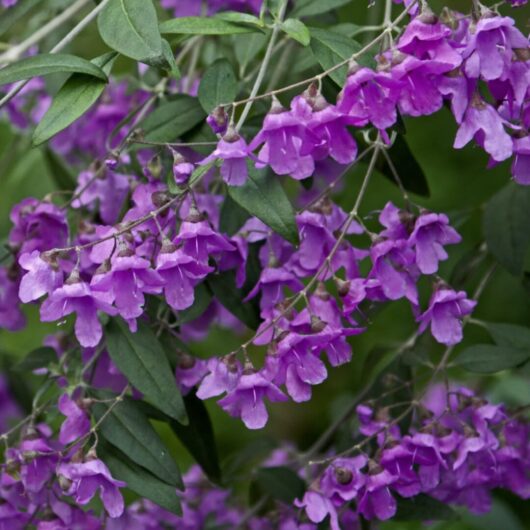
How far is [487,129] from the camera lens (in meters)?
1.28

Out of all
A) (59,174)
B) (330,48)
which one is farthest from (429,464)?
(59,174)

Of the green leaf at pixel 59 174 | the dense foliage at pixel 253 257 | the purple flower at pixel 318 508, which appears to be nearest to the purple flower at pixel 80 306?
the dense foliage at pixel 253 257

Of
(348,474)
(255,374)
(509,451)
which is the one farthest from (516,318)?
(255,374)

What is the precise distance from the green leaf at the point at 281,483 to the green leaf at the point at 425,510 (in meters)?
0.20

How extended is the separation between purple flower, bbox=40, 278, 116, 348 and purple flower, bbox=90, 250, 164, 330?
10 mm

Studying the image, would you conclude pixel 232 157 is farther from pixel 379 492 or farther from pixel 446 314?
pixel 379 492

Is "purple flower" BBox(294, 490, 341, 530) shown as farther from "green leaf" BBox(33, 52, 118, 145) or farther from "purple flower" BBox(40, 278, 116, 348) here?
"green leaf" BBox(33, 52, 118, 145)

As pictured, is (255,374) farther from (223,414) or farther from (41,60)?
(223,414)

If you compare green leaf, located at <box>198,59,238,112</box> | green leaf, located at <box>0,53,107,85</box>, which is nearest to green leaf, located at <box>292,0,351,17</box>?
green leaf, located at <box>198,59,238,112</box>

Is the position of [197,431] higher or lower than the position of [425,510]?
higher

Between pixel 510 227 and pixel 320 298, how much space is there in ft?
1.75

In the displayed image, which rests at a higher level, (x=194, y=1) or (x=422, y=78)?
(x=422, y=78)

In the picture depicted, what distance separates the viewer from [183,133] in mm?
1614

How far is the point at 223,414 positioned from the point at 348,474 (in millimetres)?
1690
